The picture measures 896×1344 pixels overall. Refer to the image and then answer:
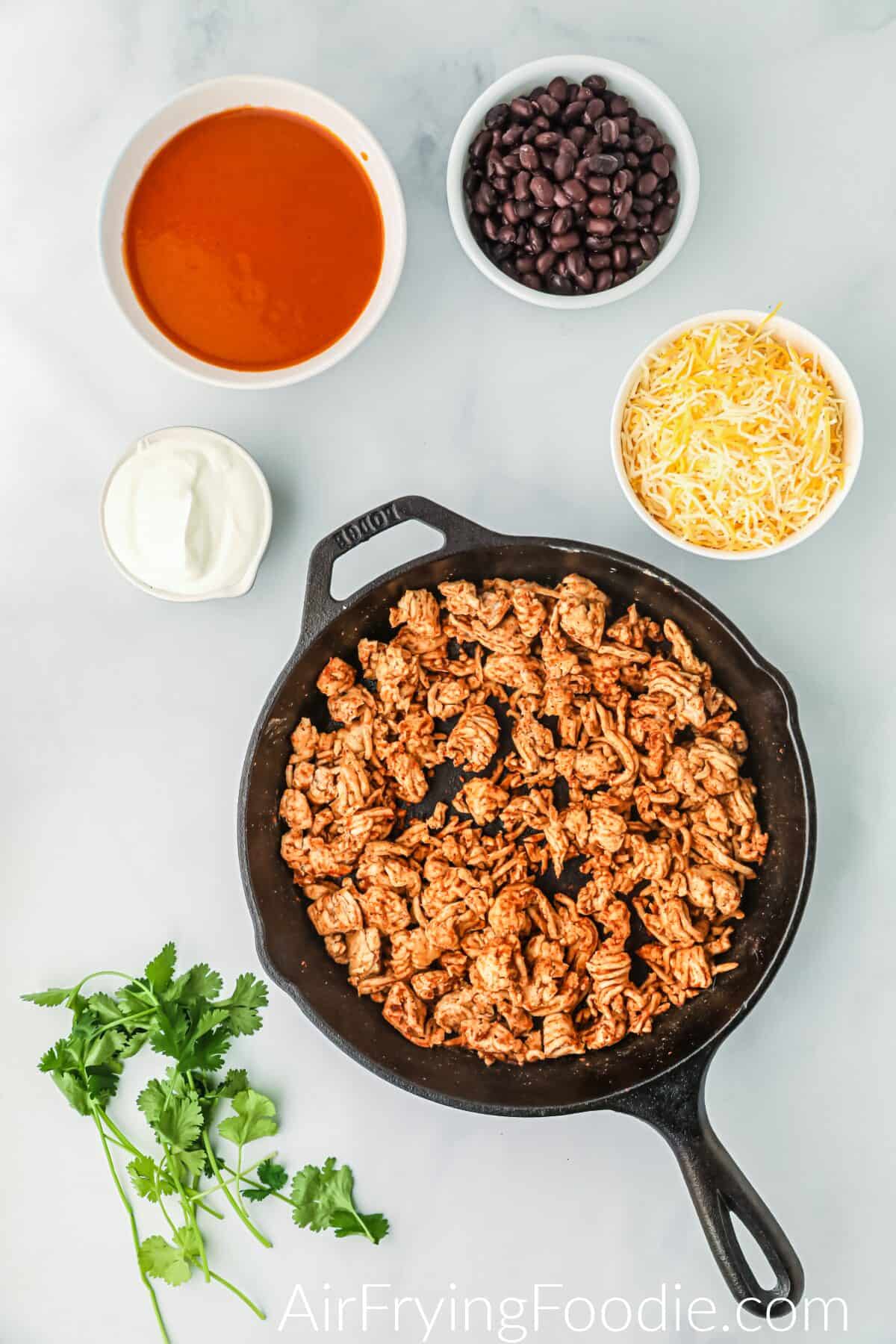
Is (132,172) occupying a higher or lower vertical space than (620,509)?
higher

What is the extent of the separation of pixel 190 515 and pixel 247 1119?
152cm

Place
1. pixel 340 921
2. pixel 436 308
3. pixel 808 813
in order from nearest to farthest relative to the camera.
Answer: pixel 808 813 < pixel 340 921 < pixel 436 308

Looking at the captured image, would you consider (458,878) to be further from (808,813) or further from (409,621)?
(808,813)

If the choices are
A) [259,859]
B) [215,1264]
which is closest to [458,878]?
[259,859]

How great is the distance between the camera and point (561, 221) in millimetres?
2545

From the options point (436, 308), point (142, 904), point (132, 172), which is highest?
point (132, 172)

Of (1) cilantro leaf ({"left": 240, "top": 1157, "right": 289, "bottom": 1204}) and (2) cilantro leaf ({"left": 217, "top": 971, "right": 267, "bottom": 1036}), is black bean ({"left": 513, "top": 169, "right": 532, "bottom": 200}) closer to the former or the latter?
(2) cilantro leaf ({"left": 217, "top": 971, "right": 267, "bottom": 1036})

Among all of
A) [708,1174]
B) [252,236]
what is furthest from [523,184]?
[708,1174]

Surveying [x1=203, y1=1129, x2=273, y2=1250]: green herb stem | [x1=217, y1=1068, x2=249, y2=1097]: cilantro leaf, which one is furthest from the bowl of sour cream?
[x1=203, y1=1129, x2=273, y2=1250]: green herb stem

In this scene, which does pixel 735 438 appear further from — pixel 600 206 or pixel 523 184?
pixel 523 184

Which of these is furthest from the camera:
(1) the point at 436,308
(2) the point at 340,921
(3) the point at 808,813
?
(1) the point at 436,308

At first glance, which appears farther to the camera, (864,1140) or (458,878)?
(864,1140)

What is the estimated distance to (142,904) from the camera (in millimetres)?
2938

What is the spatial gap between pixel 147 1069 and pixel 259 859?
72cm
